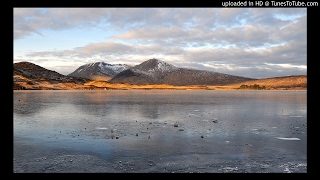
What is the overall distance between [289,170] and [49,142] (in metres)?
12.9

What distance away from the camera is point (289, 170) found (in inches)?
443

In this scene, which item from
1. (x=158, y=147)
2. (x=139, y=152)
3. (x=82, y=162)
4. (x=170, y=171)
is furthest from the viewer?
(x=158, y=147)
